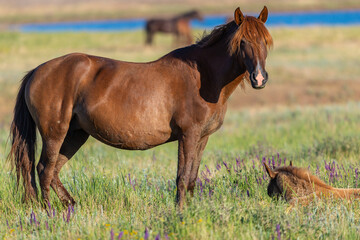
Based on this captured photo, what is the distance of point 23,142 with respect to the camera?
5.82 metres

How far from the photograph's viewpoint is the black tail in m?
5.73

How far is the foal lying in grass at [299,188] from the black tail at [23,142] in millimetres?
2438

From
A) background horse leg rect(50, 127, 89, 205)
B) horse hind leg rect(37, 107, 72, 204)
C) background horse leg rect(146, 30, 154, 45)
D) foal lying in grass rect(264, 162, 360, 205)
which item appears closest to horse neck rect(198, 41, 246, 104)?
foal lying in grass rect(264, 162, 360, 205)

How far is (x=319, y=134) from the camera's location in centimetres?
1051

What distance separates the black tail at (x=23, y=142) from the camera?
18.8 feet

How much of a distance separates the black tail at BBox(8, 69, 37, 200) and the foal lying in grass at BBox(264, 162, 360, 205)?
2438 mm

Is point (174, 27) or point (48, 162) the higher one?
point (174, 27)

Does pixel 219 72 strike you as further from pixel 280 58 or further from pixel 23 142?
pixel 280 58

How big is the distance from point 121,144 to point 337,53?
2280 centimetres

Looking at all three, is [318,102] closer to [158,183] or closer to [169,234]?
[158,183]

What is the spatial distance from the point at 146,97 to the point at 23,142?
4.96 ft

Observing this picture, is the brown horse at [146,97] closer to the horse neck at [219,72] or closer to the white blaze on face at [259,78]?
the horse neck at [219,72]

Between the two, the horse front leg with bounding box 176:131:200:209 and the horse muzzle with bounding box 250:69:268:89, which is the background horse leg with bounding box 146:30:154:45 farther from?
the horse muzzle with bounding box 250:69:268:89

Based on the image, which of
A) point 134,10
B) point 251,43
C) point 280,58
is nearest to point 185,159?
point 251,43
